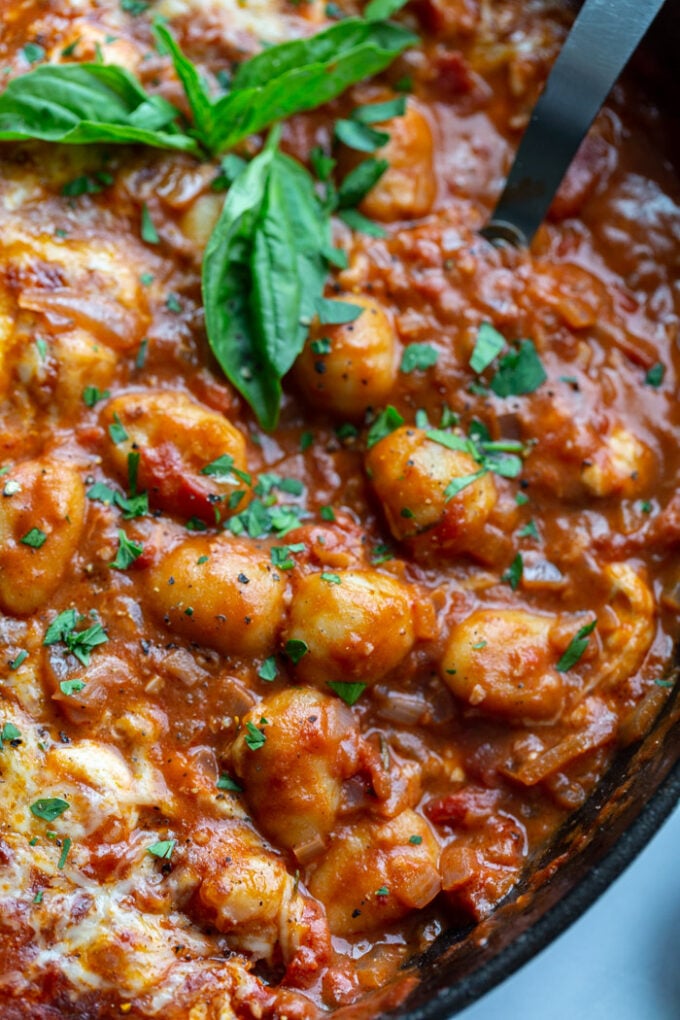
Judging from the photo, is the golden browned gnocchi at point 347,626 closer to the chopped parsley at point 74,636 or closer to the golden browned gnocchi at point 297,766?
the golden browned gnocchi at point 297,766

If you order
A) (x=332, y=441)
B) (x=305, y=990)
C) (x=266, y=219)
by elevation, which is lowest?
→ (x=305, y=990)

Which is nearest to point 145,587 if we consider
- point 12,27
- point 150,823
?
point 150,823

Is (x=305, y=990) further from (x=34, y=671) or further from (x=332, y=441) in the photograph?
(x=332, y=441)

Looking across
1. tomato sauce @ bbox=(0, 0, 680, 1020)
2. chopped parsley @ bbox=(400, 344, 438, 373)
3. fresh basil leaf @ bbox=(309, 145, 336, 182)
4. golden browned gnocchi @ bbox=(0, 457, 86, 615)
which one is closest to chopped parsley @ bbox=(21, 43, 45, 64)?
tomato sauce @ bbox=(0, 0, 680, 1020)

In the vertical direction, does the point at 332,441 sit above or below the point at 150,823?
above

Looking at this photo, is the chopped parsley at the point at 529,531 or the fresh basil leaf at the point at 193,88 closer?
the fresh basil leaf at the point at 193,88

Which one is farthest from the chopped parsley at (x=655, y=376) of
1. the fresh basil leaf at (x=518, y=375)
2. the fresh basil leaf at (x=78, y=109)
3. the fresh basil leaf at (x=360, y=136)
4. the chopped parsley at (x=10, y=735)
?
the chopped parsley at (x=10, y=735)
